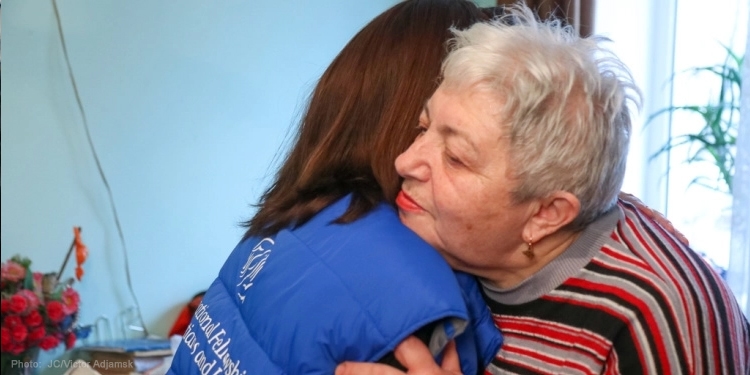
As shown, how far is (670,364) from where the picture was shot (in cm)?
97

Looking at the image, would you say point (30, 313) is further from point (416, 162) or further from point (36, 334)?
point (416, 162)

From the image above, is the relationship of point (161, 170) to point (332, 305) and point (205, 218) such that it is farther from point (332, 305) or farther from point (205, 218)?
point (332, 305)

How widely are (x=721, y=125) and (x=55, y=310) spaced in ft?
6.78

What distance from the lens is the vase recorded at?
82.0 inches

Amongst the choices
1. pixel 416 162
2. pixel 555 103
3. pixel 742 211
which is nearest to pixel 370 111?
pixel 416 162

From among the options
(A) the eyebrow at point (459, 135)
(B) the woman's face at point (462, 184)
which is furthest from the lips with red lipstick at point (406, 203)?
(A) the eyebrow at point (459, 135)

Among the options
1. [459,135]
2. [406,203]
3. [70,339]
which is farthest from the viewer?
[70,339]

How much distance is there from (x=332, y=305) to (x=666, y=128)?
1799 millimetres

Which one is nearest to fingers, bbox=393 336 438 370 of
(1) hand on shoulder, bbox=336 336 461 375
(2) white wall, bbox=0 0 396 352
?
(1) hand on shoulder, bbox=336 336 461 375

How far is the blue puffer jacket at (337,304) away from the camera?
3.08ft

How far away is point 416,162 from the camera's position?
111 centimetres

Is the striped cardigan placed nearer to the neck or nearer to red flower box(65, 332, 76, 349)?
the neck

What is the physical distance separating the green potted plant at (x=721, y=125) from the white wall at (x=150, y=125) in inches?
54.2

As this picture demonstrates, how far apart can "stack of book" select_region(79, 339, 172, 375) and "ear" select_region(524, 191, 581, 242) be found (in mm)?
1602
